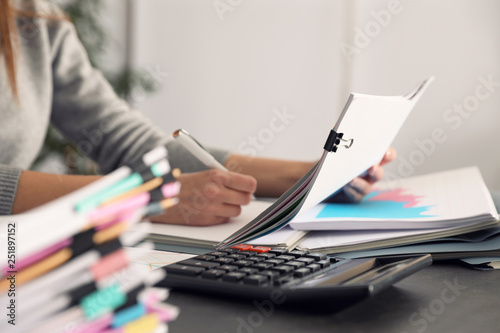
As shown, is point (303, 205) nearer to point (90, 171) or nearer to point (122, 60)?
point (90, 171)

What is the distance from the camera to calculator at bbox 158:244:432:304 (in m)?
0.36

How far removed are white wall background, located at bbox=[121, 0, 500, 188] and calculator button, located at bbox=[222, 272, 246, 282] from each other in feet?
7.21

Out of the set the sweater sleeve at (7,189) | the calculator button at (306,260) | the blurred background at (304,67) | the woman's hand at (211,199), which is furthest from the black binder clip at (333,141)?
the blurred background at (304,67)

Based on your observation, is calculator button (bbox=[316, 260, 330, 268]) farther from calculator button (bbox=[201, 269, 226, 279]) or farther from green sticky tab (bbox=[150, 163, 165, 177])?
green sticky tab (bbox=[150, 163, 165, 177])

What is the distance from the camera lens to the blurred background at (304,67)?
7.76ft

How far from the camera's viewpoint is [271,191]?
948 mm

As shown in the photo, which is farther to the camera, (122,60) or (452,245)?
(122,60)

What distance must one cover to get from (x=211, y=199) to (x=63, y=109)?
0.68 meters

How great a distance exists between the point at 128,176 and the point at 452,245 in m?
0.44

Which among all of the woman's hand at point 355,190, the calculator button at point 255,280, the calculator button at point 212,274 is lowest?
the woman's hand at point 355,190

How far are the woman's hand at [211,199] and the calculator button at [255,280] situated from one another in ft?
0.88

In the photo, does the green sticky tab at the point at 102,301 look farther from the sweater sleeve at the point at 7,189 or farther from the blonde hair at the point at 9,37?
the blonde hair at the point at 9,37

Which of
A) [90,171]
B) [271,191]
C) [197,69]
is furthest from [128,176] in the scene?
[197,69]

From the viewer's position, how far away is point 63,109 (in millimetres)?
1215
